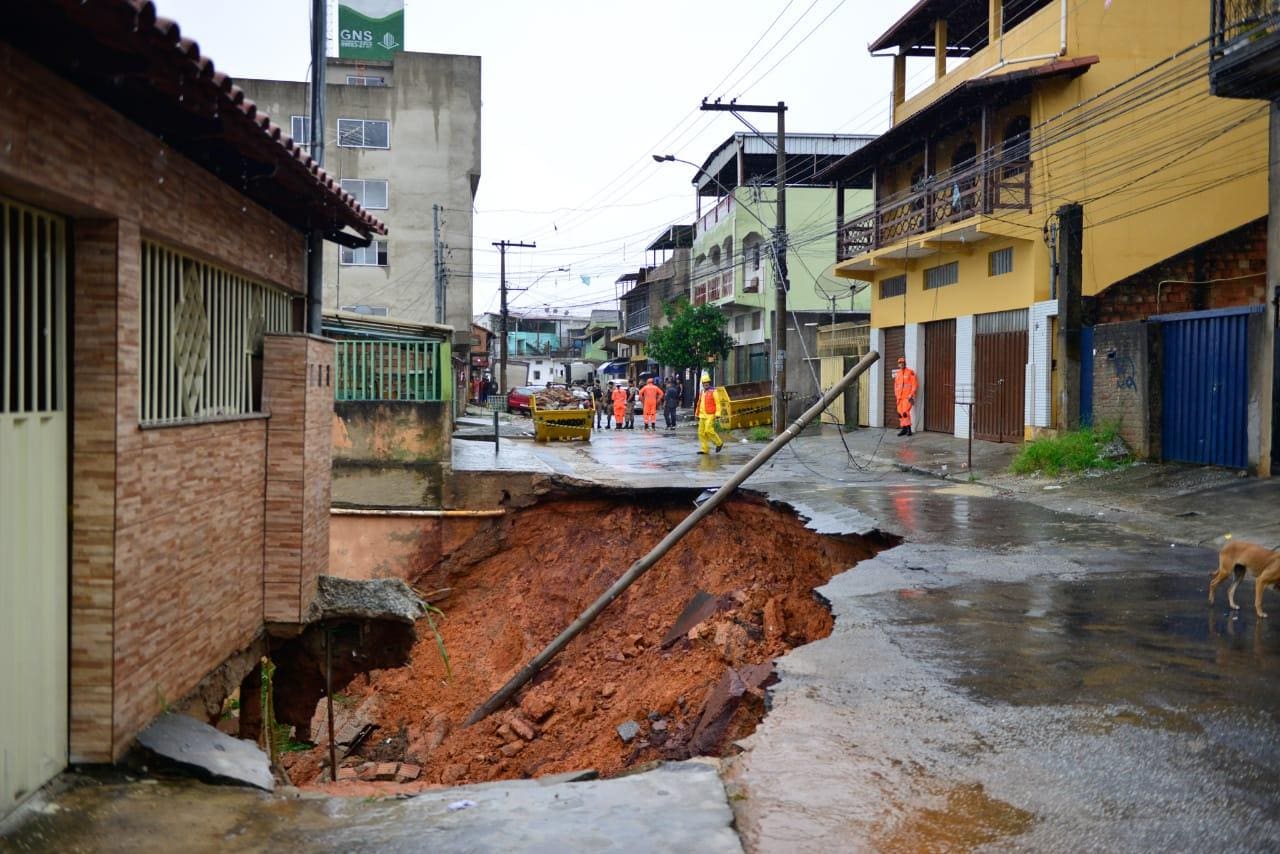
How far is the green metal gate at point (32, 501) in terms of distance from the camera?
14.0 ft

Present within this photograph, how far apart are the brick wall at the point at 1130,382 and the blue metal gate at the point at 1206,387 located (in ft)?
0.48

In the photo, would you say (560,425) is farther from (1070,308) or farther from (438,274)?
(1070,308)

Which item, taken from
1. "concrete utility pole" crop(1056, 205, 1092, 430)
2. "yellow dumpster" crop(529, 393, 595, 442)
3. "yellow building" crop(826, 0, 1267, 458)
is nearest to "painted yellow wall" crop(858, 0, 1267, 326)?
"yellow building" crop(826, 0, 1267, 458)

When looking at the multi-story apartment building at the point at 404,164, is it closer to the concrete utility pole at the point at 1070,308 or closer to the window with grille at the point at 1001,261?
the window with grille at the point at 1001,261

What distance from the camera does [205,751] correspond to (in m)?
5.25

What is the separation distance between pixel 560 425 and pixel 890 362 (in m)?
9.08

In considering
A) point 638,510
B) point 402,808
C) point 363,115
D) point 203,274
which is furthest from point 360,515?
point 363,115

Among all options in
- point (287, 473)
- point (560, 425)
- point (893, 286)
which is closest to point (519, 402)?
point (560, 425)

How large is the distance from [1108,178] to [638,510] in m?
12.0

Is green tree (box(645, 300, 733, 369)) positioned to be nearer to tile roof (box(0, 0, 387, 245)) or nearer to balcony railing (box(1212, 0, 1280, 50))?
balcony railing (box(1212, 0, 1280, 50))

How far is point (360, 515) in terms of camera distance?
14.7 m

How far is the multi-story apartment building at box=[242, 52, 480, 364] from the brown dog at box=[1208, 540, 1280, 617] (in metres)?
29.6

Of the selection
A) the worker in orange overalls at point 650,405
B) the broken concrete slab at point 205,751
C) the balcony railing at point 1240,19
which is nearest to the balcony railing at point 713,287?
the worker in orange overalls at point 650,405

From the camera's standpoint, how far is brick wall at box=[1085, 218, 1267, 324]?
60.4ft
